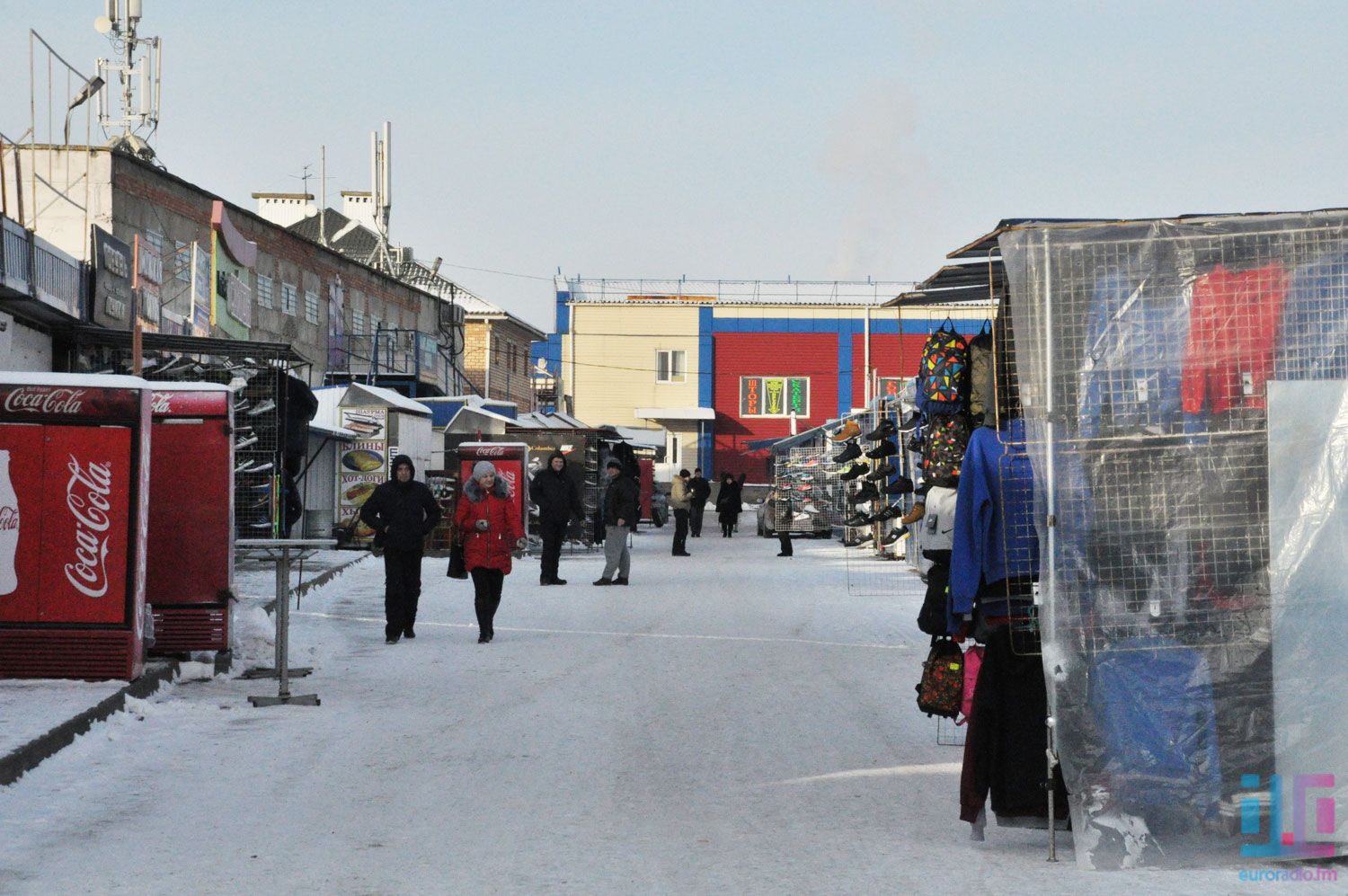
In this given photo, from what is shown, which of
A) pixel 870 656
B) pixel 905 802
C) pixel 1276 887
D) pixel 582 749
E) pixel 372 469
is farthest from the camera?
pixel 372 469

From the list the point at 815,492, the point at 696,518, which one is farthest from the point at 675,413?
the point at 815,492

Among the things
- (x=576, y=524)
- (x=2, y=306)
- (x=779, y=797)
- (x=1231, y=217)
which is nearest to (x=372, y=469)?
(x=576, y=524)

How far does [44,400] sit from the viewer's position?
9234mm

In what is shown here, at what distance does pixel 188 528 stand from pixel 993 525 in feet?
22.8

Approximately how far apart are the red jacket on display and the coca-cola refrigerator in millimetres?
4335

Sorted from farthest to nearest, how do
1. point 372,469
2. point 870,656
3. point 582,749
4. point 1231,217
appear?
1. point 372,469
2. point 870,656
3. point 582,749
4. point 1231,217

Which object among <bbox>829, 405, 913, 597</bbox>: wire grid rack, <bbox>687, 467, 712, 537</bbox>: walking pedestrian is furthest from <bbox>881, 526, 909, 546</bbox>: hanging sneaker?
<bbox>687, 467, 712, 537</bbox>: walking pedestrian

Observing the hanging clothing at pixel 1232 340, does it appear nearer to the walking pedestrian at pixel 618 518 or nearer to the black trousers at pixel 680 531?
the walking pedestrian at pixel 618 518

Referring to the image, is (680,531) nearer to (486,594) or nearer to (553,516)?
(553,516)

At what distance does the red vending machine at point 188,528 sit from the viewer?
10688 millimetres

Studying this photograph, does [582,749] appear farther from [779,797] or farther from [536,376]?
[536,376]

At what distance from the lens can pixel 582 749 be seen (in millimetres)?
7863

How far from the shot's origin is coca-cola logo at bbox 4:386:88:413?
9203 mm

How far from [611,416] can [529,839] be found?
58.5m
